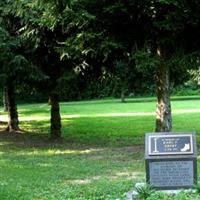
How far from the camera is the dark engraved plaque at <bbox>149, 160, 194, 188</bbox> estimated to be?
31.8 ft

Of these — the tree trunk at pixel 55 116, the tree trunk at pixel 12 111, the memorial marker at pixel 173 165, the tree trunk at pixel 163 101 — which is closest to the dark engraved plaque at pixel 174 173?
the memorial marker at pixel 173 165

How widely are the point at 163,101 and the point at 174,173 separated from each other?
8.23 m

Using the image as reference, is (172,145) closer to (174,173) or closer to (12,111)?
(174,173)

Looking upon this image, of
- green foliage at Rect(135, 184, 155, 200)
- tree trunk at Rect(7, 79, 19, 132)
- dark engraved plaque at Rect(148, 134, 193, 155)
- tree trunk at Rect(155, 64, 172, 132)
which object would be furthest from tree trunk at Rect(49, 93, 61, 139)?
Answer: green foliage at Rect(135, 184, 155, 200)

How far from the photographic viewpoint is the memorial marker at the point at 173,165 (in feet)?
31.8

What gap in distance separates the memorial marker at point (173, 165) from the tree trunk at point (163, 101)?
7.98m

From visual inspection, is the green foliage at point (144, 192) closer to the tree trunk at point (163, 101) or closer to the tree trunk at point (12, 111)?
the tree trunk at point (163, 101)

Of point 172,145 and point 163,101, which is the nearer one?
point 172,145

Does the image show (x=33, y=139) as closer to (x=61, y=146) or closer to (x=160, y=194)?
(x=61, y=146)

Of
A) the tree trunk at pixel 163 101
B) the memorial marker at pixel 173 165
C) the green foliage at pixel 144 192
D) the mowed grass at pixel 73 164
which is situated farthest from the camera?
the tree trunk at pixel 163 101

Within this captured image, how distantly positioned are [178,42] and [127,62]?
1921 mm

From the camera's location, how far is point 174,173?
9.71 metres

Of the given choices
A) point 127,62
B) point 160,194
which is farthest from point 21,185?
point 127,62

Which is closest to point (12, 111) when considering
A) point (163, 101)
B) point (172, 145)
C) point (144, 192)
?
point (163, 101)
